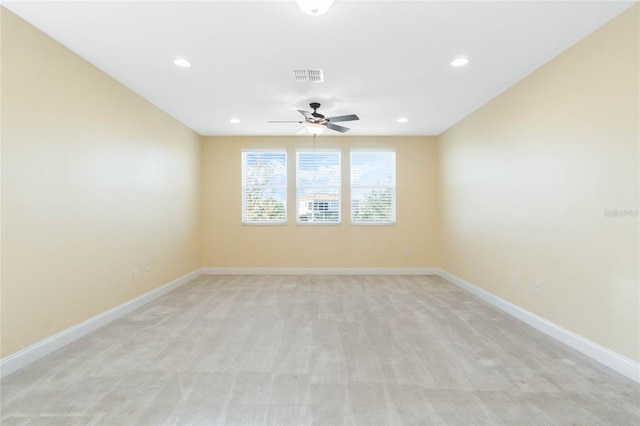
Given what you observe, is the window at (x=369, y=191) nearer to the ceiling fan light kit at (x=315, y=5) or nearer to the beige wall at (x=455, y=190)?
the beige wall at (x=455, y=190)

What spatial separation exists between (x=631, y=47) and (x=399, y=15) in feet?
5.76

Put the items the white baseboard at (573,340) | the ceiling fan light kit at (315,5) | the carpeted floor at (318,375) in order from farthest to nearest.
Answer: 1. the white baseboard at (573,340)
2. the ceiling fan light kit at (315,5)
3. the carpeted floor at (318,375)

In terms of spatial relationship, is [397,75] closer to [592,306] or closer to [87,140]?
[592,306]

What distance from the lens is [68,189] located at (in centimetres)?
289

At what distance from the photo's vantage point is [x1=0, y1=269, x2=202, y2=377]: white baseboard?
7.64 feet

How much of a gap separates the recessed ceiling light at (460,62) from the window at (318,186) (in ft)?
10.8

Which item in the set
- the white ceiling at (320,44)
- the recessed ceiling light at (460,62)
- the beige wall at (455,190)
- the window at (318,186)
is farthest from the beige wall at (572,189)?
the window at (318,186)

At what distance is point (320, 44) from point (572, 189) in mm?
2693

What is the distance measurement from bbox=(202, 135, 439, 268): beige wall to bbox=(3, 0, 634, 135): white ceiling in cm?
193

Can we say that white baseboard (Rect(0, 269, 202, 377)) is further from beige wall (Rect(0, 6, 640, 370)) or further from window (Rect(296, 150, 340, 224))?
window (Rect(296, 150, 340, 224))

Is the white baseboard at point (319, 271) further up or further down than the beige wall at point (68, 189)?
further down

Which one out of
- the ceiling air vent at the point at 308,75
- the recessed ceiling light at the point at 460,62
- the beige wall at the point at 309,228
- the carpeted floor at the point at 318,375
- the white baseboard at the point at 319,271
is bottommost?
the carpeted floor at the point at 318,375

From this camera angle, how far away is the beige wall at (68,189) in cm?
237

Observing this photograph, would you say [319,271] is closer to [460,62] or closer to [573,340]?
[573,340]
